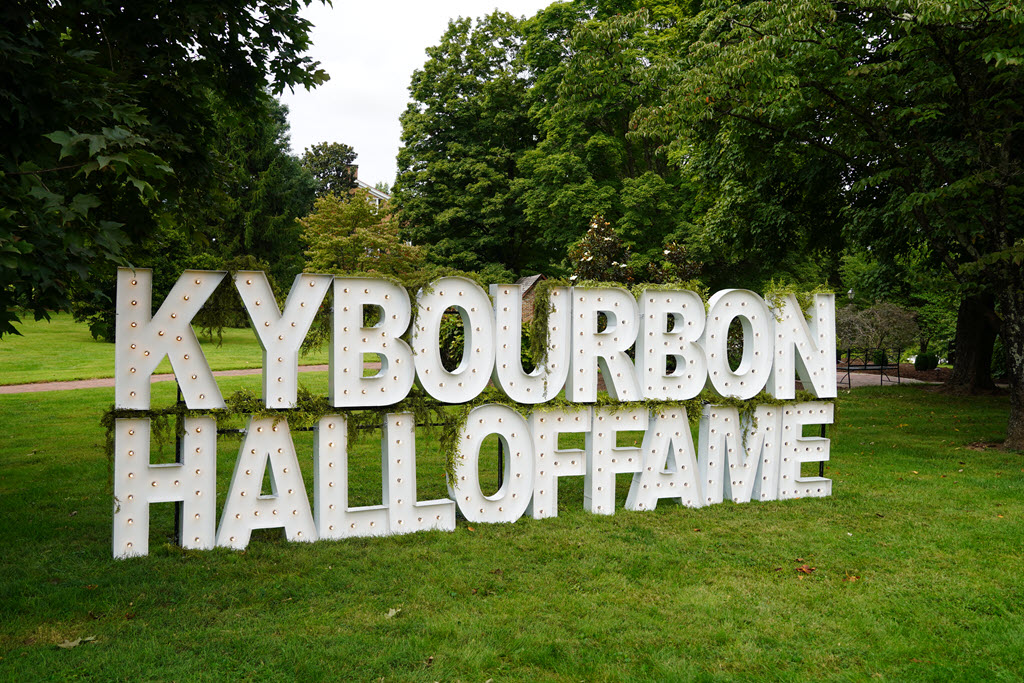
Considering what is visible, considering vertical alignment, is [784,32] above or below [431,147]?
below

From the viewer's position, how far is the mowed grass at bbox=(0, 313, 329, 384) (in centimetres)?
1980

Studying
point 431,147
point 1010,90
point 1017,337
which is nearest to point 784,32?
point 1010,90

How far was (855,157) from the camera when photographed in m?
13.5

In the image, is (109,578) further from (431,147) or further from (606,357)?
(431,147)

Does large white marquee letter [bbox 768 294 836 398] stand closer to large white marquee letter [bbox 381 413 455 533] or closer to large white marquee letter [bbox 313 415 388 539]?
large white marquee letter [bbox 381 413 455 533]

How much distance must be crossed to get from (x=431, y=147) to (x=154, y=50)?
26.7 m

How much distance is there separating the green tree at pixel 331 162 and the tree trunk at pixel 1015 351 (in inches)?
2266

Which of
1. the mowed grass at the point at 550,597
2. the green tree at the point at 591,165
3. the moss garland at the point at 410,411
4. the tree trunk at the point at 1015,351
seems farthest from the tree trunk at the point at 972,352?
the moss garland at the point at 410,411

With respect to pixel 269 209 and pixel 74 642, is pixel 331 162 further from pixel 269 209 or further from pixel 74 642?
pixel 74 642

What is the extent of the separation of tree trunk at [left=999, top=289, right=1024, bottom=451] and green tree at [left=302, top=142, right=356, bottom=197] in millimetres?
57554

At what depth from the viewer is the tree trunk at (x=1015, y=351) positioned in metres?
11.2

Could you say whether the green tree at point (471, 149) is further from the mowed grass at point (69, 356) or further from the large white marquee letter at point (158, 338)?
the large white marquee letter at point (158, 338)

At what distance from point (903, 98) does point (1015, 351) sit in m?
4.38

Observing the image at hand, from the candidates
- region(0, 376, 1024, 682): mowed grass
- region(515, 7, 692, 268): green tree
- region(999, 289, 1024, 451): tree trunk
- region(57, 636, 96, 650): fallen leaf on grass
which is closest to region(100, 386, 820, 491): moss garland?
region(0, 376, 1024, 682): mowed grass
